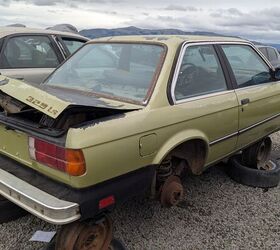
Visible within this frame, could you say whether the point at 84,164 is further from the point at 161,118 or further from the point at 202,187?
the point at 202,187

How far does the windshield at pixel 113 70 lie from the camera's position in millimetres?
3137

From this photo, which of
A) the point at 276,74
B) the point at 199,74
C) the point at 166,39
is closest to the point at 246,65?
the point at 276,74

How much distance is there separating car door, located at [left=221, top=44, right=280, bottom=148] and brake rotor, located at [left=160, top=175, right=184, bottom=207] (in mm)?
1073

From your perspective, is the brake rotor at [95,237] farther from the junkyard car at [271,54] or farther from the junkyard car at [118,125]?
the junkyard car at [271,54]

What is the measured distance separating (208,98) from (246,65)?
3.67 ft

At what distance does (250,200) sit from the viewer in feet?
13.4

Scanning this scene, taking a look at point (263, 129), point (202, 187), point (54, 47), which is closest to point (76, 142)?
point (202, 187)

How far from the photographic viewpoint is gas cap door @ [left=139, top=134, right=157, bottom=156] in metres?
2.68

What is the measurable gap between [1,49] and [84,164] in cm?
364

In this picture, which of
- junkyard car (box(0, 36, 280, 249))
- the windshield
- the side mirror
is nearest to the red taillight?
junkyard car (box(0, 36, 280, 249))

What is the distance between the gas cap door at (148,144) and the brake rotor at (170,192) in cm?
50

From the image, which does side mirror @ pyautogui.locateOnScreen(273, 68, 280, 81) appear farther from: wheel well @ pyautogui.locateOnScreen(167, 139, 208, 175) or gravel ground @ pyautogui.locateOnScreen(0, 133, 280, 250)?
wheel well @ pyautogui.locateOnScreen(167, 139, 208, 175)

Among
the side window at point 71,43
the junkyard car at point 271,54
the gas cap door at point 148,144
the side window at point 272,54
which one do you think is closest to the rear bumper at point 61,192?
the gas cap door at point 148,144

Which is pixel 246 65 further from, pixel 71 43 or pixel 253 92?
pixel 71 43
